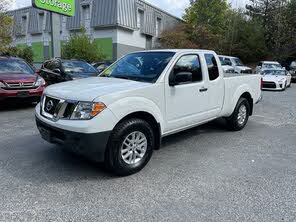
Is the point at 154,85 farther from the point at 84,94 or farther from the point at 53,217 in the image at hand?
the point at 53,217

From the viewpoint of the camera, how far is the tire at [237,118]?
580 cm

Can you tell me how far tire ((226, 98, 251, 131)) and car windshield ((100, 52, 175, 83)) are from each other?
7.74 feet

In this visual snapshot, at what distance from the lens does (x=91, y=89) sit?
3510 millimetres

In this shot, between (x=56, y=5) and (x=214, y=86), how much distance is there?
13.8 meters

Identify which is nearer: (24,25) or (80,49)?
(80,49)

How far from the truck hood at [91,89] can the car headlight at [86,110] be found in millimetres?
76

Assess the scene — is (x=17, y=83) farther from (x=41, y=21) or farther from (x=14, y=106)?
(x=41, y=21)

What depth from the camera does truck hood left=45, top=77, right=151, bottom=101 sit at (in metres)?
3.32

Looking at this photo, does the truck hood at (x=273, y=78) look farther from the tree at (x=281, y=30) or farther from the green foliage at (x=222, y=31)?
the tree at (x=281, y=30)

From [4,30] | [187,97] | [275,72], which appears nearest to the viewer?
[187,97]

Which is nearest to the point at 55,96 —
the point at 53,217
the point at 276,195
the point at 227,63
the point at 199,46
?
the point at 53,217

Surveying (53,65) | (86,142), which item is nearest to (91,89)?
(86,142)

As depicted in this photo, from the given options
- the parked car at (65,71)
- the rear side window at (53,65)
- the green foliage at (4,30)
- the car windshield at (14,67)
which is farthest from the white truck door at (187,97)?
the green foliage at (4,30)

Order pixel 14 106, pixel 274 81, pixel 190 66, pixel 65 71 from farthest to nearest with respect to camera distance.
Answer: pixel 274 81
pixel 65 71
pixel 14 106
pixel 190 66
